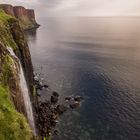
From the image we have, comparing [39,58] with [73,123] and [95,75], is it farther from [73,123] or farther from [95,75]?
[73,123]

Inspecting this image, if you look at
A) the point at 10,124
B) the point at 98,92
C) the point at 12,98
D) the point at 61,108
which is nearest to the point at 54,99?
the point at 61,108

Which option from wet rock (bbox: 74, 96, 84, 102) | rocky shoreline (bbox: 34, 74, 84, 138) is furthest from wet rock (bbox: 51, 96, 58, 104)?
wet rock (bbox: 74, 96, 84, 102)

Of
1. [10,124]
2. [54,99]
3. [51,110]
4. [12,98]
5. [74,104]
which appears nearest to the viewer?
[10,124]

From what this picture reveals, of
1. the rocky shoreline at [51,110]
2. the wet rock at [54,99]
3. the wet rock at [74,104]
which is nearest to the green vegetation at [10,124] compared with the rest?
the rocky shoreline at [51,110]

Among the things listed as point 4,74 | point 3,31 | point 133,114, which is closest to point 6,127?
point 4,74

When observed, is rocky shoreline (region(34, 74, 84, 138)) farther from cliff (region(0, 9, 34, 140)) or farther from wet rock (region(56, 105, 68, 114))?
cliff (region(0, 9, 34, 140))

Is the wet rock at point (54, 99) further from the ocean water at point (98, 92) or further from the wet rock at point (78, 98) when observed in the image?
the wet rock at point (78, 98)

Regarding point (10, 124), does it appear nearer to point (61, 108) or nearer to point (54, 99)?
point (61, 108)

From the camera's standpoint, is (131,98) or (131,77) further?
(131,77)
